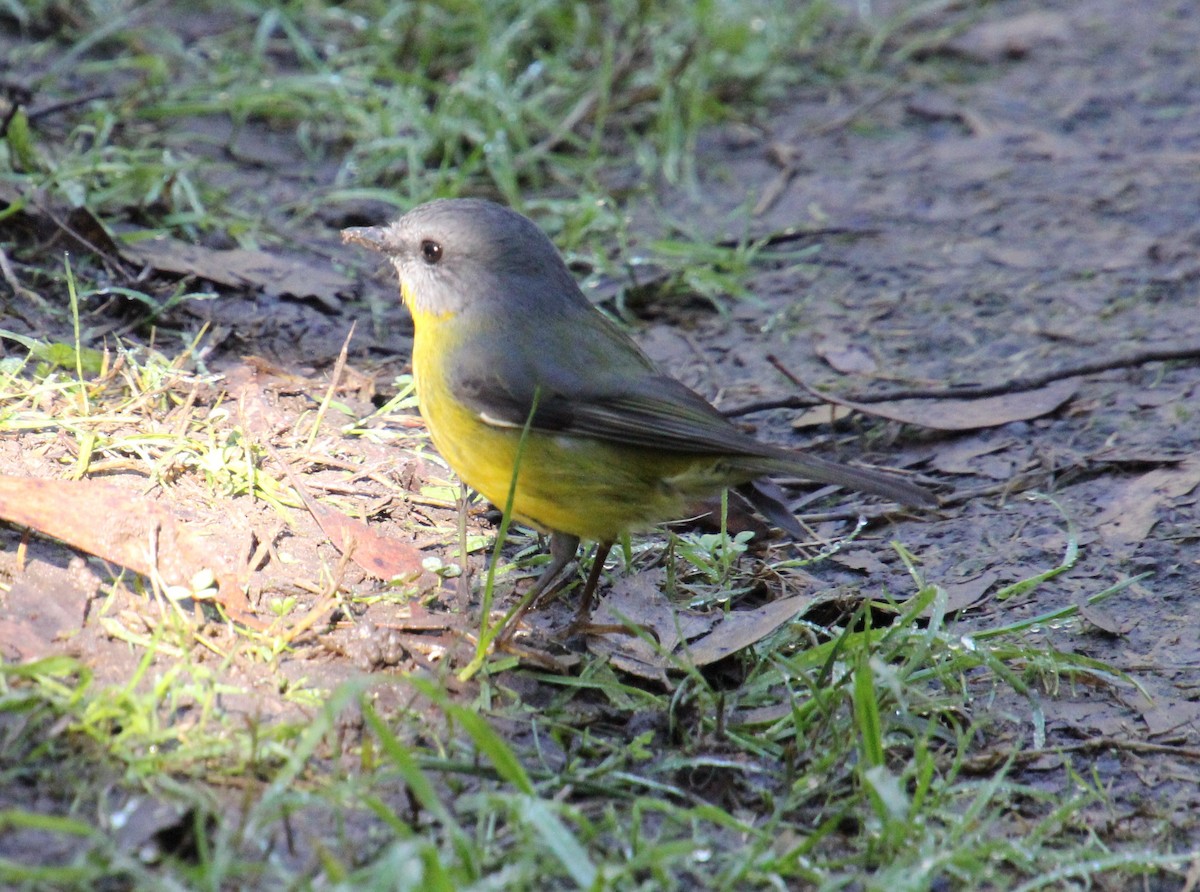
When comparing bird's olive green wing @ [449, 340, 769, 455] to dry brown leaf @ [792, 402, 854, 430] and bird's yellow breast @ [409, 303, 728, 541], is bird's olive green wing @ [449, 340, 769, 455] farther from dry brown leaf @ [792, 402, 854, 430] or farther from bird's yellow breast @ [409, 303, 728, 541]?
dry brown leaf @ [792, 402, 854, 430]

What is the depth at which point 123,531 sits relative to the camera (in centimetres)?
376

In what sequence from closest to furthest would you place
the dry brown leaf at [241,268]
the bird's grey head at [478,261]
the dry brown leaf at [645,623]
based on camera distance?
the dry brown leaf at [645,623] → the bird's grey head at [478,261] → the dry brown leaf at [241,268]

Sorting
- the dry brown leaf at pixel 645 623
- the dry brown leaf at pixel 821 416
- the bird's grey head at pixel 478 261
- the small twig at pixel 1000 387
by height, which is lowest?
the dry brown leaf at pixel 821 416

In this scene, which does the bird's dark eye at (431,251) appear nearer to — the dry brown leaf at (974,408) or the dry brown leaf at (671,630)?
the dry brown leaf at (671,630)

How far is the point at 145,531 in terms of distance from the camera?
3777 millimetres

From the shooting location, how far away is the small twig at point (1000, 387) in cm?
536

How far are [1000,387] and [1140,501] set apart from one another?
830mm

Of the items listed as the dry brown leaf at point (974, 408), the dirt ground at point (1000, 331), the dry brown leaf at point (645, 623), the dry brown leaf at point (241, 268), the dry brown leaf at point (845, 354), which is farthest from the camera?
the dry brown leaf at point (845, 354)

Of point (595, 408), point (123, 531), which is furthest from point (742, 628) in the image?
point (123, 531)

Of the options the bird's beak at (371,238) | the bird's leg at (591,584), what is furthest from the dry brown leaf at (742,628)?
the bird's beak at (371,238)

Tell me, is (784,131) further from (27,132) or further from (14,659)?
(14,659)

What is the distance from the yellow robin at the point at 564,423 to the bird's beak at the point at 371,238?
362 mm

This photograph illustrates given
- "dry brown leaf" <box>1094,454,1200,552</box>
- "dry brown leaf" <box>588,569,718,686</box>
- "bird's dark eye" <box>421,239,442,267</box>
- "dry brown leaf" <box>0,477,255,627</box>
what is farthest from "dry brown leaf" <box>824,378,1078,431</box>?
"dry brown leaf" <box>0,477,255,627</box>

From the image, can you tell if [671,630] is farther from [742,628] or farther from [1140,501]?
[1140,501]
